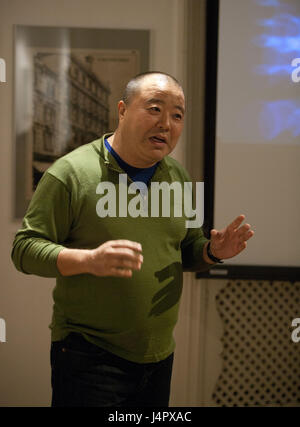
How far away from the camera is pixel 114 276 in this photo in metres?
1.10

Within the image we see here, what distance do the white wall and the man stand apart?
2.70ft

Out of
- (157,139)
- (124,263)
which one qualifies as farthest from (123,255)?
(157,139)

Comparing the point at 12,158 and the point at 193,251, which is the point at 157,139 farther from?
the point at 12,158

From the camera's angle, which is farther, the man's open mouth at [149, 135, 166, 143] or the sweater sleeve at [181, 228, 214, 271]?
the sweater sleeve at [181, 228, 214, 271]

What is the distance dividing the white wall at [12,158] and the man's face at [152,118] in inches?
32.0

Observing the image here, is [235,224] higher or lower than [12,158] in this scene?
lower

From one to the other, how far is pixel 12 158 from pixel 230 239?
1241 millimetres

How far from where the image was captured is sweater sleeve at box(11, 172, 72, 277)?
1.00 metres

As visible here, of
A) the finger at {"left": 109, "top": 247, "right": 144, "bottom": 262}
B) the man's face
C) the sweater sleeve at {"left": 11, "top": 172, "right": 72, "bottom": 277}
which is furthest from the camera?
the man's face

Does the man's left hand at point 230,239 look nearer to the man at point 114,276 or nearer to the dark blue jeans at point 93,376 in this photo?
the man at point 114,276

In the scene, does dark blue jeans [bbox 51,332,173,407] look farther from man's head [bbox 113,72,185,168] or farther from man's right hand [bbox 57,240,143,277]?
man's head [bbox 113,72,185,168]

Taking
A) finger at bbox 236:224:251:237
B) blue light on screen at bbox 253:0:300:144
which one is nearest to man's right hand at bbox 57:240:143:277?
finger at bbox 236:224:251:237

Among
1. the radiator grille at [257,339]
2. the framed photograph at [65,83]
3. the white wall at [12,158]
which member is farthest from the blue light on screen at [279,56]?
the radiator grille at [257,339]

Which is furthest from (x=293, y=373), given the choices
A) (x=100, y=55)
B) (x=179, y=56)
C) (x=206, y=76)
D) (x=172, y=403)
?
(x=100, y=55)
